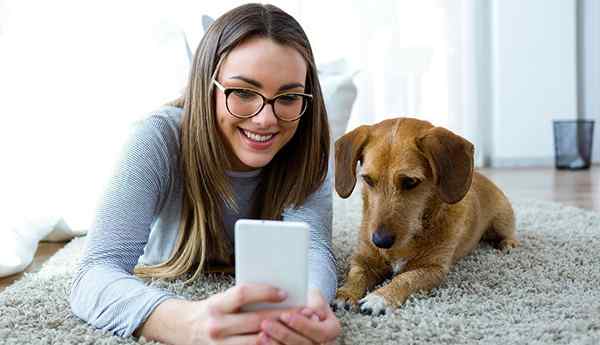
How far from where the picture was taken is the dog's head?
1745 millimetres

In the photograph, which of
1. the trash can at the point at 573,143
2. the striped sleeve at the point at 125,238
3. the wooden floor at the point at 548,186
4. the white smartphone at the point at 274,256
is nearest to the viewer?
the white smartphone at the point at 274,256

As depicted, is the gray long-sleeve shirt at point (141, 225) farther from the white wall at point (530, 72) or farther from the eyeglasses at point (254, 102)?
the white wall at point (530, 72)

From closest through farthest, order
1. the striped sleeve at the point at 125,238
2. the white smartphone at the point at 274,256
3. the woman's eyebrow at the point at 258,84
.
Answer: the white smartphone at the point at 274,256 → the striped sleeve at the point at 125,238 → the woman's eyebrow at the point at 258,84

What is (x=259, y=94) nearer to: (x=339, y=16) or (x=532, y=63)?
(x=339, y=16)

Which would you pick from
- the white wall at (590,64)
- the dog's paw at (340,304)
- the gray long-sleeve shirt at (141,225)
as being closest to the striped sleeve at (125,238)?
the gray long-sleeve shirt at (141,225)

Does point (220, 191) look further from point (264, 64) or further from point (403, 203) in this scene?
point (403, 203)

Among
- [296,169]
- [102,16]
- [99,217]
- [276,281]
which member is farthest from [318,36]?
[276,281]

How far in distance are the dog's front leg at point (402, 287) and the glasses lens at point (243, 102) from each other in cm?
56

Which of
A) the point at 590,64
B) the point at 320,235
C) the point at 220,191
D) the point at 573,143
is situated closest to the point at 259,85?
the point at 220,191

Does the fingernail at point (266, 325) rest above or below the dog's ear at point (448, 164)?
below

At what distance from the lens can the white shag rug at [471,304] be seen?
1396 mm

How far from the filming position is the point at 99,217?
154 cm

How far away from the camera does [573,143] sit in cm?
526

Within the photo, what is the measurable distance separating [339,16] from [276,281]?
4.18m
